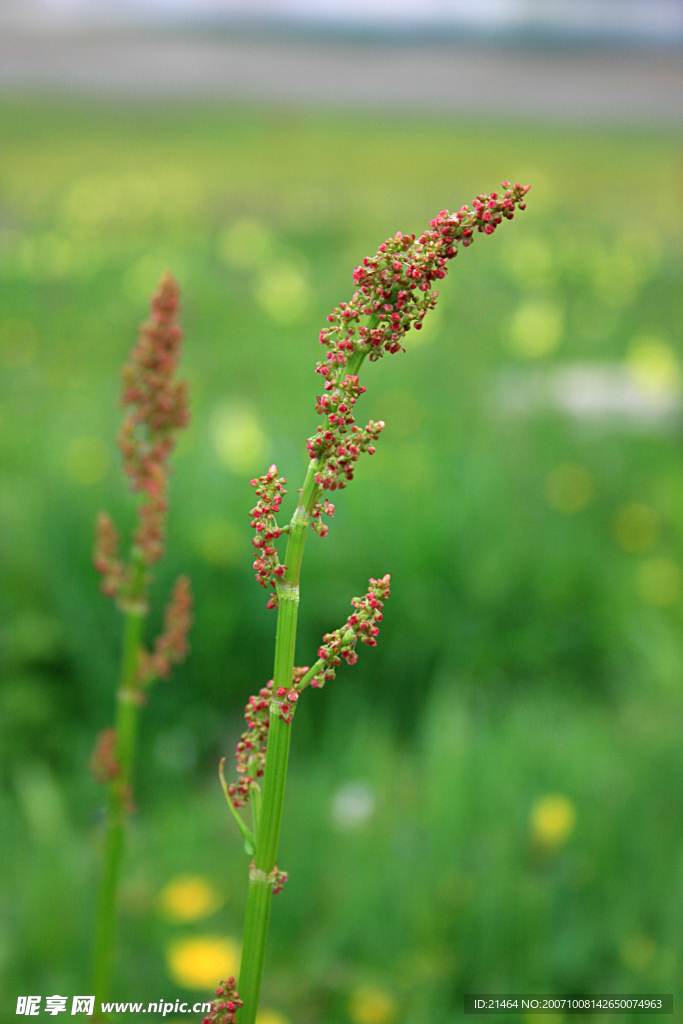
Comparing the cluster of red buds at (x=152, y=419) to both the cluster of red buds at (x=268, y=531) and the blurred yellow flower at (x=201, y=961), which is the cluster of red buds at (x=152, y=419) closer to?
the cluster of red buds at (x=268, y=531)

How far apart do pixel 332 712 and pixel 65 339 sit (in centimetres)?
318

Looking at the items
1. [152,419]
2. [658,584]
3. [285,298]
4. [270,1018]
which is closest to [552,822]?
[270,1018]

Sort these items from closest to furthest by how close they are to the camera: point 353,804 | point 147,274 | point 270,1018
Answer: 1. point 270,1018
2. point 353,804
3. point 147,274

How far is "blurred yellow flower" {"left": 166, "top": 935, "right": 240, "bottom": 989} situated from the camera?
1.40 meters

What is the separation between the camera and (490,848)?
1763mm

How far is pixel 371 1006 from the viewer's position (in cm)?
148

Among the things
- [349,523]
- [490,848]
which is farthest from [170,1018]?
[349,523]

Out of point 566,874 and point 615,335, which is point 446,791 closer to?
point 566,874

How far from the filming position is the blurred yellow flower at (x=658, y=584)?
2979 millimetres

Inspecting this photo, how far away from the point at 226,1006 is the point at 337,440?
0.31 metres

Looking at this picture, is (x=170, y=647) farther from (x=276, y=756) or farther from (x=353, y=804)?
(x=353, y=804)

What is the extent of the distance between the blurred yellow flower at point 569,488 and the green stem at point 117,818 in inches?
102

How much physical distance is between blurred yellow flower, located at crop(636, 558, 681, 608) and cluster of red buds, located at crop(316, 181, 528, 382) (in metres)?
2.63

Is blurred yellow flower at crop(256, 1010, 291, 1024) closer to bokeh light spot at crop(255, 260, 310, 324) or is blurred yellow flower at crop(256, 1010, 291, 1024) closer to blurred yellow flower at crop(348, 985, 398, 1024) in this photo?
blurred yellow flower at crop(348, 985, 398, 1024)
